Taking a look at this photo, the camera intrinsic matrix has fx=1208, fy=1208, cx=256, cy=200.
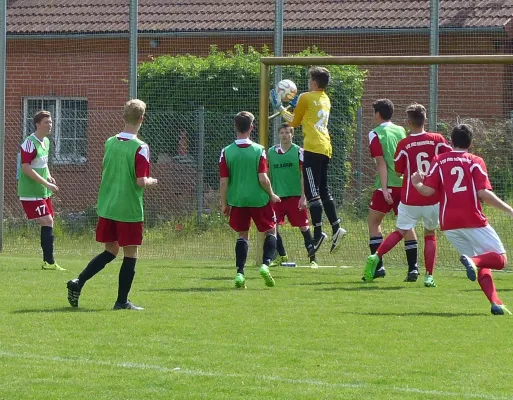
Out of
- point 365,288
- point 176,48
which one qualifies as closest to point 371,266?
point 365,288

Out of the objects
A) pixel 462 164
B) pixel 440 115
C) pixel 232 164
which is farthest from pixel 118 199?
pixel 440 115

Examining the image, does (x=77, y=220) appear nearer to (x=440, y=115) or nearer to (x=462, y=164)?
(x=440, y=115)

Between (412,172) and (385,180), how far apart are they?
64cm

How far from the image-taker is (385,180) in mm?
13242

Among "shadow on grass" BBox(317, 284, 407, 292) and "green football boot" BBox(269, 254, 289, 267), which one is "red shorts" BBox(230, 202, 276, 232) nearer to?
"shadow on grass" BBox(317, 284, 407, 292)

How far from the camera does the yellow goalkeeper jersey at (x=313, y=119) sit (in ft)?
47.0

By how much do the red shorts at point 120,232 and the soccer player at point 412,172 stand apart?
129 inches

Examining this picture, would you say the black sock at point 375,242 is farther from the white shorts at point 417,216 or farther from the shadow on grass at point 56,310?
the shadow on grass at point 56,310

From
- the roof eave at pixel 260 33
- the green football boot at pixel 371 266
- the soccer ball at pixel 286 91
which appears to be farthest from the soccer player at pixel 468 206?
the roof eave at pixel 260 33

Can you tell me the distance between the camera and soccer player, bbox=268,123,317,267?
15.8 meters

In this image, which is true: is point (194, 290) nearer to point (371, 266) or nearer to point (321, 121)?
point (371, 266)

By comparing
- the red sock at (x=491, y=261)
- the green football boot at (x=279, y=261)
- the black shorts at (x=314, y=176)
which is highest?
the black shorts at (x=314, y=176)

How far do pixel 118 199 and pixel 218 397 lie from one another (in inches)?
155

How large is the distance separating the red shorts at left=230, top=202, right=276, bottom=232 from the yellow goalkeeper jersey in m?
2.01
